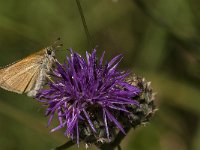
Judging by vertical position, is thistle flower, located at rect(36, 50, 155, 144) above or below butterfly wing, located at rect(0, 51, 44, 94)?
below

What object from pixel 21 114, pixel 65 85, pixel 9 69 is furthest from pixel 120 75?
pixel 21 114

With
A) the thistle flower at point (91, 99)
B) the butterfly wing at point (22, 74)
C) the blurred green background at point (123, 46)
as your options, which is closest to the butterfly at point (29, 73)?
the butterfly wing at point (22, 74)

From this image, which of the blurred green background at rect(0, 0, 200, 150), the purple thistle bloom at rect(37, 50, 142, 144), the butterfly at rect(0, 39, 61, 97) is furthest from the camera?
the blurred green background at rect(0, 0, 200, 150)

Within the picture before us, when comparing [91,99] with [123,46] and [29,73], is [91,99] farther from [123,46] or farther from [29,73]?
[123,46]

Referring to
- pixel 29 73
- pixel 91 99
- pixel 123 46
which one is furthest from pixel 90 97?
pixel 123 46

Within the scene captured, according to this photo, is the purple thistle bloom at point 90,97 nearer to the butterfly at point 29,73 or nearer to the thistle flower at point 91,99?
the thistle flower at point 91,99

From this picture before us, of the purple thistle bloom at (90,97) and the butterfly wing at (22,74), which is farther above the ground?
the butterfly wing at (22,74)

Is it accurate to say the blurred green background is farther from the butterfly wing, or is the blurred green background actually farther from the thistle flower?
the thistle flower

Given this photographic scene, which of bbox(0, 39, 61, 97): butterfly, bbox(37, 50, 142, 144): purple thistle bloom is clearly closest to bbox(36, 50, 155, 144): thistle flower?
bbox(37, 50, 142, 144): purple thistle bloom
